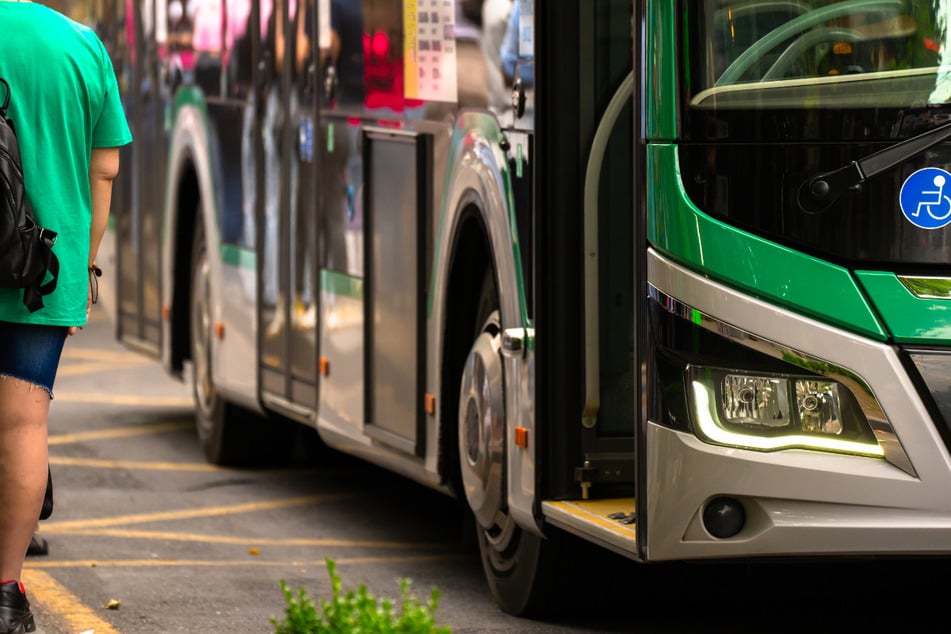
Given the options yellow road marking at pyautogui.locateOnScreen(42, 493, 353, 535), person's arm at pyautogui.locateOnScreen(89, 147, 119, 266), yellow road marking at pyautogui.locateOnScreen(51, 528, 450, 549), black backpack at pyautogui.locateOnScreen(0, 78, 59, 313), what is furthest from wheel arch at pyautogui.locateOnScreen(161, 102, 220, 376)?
black backpack at pyautogui.locateOnScreen(0, 78, 59, 313)

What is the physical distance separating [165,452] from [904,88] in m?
6.67

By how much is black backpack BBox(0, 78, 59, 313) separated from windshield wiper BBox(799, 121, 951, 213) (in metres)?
1.96

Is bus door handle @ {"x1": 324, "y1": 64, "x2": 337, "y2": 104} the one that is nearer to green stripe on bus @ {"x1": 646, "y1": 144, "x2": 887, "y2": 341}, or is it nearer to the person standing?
the person standing

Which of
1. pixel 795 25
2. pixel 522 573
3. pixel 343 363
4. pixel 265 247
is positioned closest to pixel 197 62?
pixel 265 247

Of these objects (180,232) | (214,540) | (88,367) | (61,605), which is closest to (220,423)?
(180,232)

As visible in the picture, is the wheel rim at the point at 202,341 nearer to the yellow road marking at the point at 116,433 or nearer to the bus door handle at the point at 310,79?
the yellow road marking at the point at 116,433

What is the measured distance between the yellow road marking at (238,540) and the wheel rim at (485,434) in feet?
4.58

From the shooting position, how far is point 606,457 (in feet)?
20.1

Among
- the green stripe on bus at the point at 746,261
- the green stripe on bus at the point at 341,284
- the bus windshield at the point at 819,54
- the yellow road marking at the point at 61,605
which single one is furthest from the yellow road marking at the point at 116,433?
the bus windshield at the point at 819,54

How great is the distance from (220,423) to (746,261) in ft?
18.6

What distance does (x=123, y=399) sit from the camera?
13.5 m

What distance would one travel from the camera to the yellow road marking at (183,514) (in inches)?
335

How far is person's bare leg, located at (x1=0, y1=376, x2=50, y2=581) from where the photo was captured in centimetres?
552

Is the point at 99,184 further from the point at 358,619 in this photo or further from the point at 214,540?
the point at 214,540
